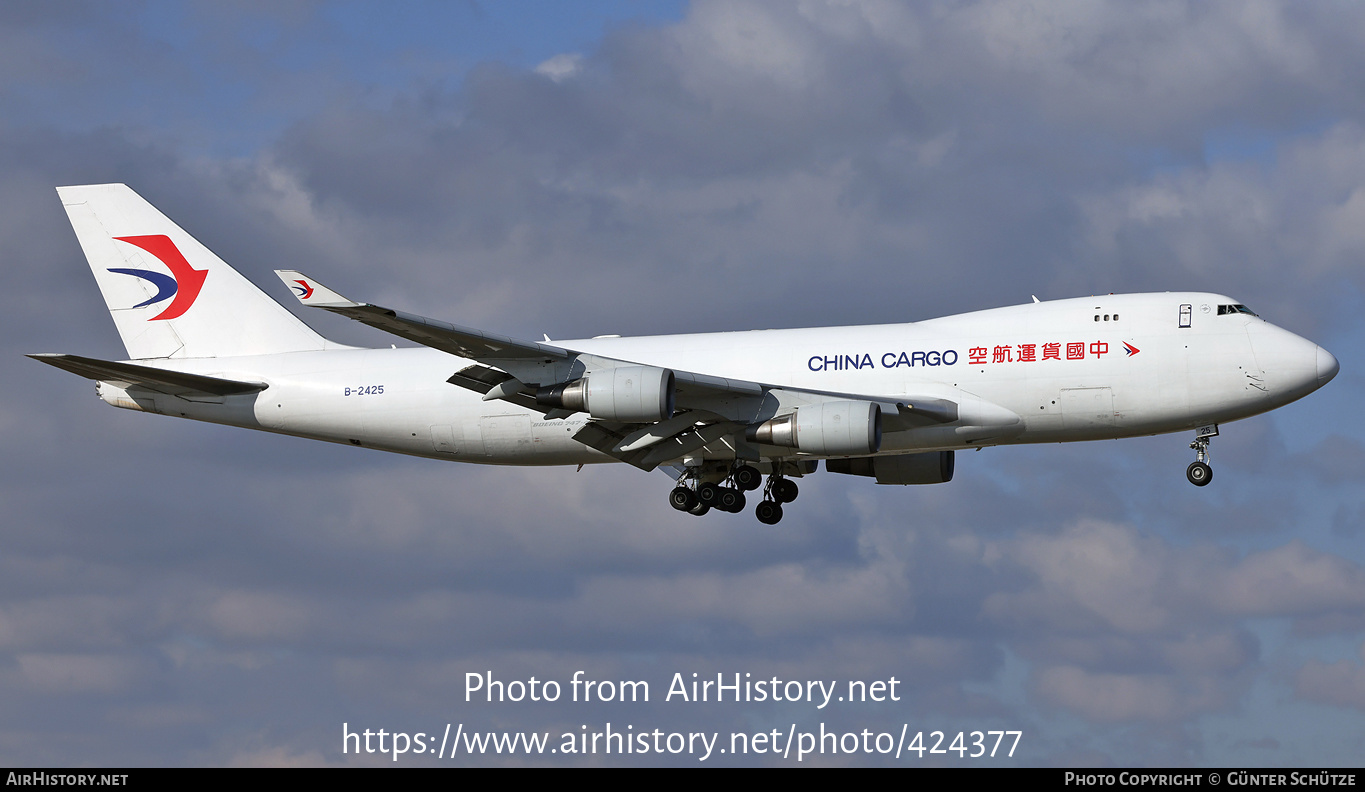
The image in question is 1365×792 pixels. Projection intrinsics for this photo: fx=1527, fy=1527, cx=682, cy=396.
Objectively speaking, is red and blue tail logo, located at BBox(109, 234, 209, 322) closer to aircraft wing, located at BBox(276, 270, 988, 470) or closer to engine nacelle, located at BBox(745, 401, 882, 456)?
aircraft wing, located at BBox(276, 270, 988, 470)

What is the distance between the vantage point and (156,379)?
43688 millimetres

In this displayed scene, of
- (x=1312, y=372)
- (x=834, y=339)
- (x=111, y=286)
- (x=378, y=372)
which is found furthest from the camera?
(x=111, y=286)

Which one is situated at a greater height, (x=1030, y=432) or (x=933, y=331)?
(x=933, y=331)

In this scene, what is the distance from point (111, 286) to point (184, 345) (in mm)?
3321

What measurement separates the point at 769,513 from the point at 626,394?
29.5ft

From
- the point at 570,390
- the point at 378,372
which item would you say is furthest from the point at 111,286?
the point at 570,390

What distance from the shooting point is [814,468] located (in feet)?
151

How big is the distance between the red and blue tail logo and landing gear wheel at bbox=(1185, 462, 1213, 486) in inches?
1181

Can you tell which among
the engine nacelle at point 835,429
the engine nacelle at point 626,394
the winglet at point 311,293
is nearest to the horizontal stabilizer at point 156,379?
the winglet at point 311,293

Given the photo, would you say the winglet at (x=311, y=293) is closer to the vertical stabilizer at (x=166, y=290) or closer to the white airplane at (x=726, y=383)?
the white airplane at (x=726, y=383)

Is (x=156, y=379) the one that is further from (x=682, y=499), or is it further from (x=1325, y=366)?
(x=1325, y=366)

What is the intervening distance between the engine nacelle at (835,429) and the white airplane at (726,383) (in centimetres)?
6

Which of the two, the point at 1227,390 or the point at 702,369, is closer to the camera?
the point at 1227,390

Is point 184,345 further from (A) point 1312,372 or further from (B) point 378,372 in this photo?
(A) point 1312,372
